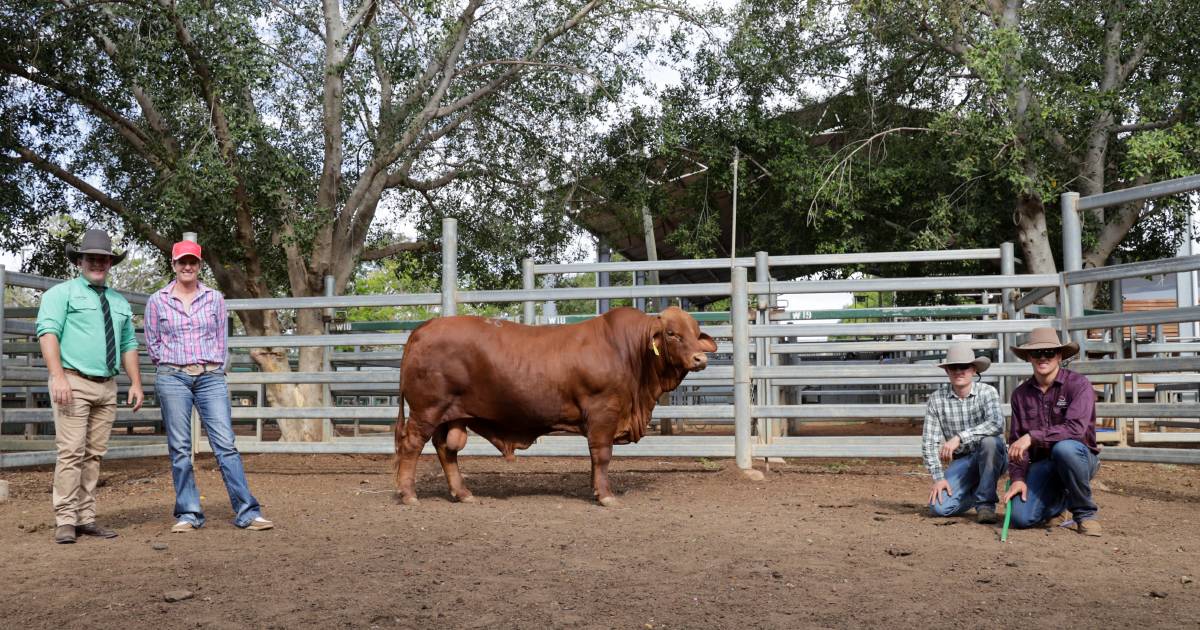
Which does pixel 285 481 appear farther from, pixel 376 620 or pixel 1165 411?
pixel 1165 411

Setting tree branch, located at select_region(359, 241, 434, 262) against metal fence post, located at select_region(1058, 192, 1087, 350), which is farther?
tree branch, located at select_region(359, 241, 434, 262)

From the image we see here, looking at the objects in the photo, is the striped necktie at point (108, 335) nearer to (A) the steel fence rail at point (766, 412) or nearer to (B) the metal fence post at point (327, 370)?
(A) the steel fence rail at point (766, 412)

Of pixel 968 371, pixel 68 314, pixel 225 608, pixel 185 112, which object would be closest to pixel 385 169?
pixel 185 112

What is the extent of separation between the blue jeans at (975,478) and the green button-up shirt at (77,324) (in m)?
5.01

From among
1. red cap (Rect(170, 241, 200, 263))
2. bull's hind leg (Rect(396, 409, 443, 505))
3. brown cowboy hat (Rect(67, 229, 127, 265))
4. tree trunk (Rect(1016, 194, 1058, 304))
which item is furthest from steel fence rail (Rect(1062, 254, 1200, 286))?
tree trunk (Rect(1016, 194, 1058, 304))

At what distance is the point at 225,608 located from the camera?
4.18 metres

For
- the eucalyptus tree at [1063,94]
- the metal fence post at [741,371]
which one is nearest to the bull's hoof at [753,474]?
the metal fence post at [741,371]

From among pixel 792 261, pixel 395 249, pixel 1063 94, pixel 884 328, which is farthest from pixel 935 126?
pixel 395 249

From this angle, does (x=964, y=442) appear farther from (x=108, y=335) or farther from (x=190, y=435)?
(x=108, y=335)

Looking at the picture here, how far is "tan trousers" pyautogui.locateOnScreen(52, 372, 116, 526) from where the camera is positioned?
5852 millimetres

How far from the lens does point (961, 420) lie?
643 cm

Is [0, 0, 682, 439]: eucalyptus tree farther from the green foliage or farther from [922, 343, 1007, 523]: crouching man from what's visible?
[922, 343, 1007, 523]: crouching man

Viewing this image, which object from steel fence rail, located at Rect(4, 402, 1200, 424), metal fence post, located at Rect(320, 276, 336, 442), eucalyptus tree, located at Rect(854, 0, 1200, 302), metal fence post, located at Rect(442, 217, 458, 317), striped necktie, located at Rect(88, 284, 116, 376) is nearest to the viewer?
striped necktie, located at Rect(88, 284, 116, 376)

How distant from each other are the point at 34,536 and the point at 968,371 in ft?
18.6
